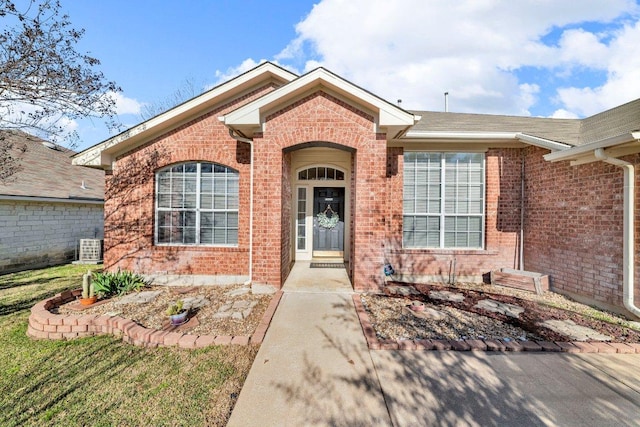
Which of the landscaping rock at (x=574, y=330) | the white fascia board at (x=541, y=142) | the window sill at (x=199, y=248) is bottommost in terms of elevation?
the landscaping rock at (x=574, y=330)

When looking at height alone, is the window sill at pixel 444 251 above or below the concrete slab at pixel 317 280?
above

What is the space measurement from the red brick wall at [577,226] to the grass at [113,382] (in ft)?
21.7

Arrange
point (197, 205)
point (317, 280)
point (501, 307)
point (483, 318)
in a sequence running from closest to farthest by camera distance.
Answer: point (483, 318) → point (501, 307) → point (317, 280) → point (197, 205)

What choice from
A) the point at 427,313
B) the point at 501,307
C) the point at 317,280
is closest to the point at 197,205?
the point at 317,280

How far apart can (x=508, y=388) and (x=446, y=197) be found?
5.14 m

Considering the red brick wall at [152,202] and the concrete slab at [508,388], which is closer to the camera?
the concrete slab at [508,388]

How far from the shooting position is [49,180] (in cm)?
1043

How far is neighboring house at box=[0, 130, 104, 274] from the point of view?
8500mm

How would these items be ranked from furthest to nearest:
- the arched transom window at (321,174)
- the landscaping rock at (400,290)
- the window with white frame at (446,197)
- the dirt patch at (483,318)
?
1. the arched transom window at (321,174)
2. the window with white frame at (446,197)
3. the landscaping rock at (400,290)
4. the dirt patch at (483,318)

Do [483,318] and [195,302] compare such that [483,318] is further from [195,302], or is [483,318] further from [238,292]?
[195,302]

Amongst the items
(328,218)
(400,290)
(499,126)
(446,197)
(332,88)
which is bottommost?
(400,290)

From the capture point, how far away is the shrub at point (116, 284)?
223 inches

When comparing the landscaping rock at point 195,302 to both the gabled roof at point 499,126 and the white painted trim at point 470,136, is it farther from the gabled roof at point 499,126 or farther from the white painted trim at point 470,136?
the gabled roof at point 499,126

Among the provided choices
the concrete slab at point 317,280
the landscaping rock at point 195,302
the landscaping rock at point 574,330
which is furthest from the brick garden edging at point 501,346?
the landscaping rock at point 195,302
